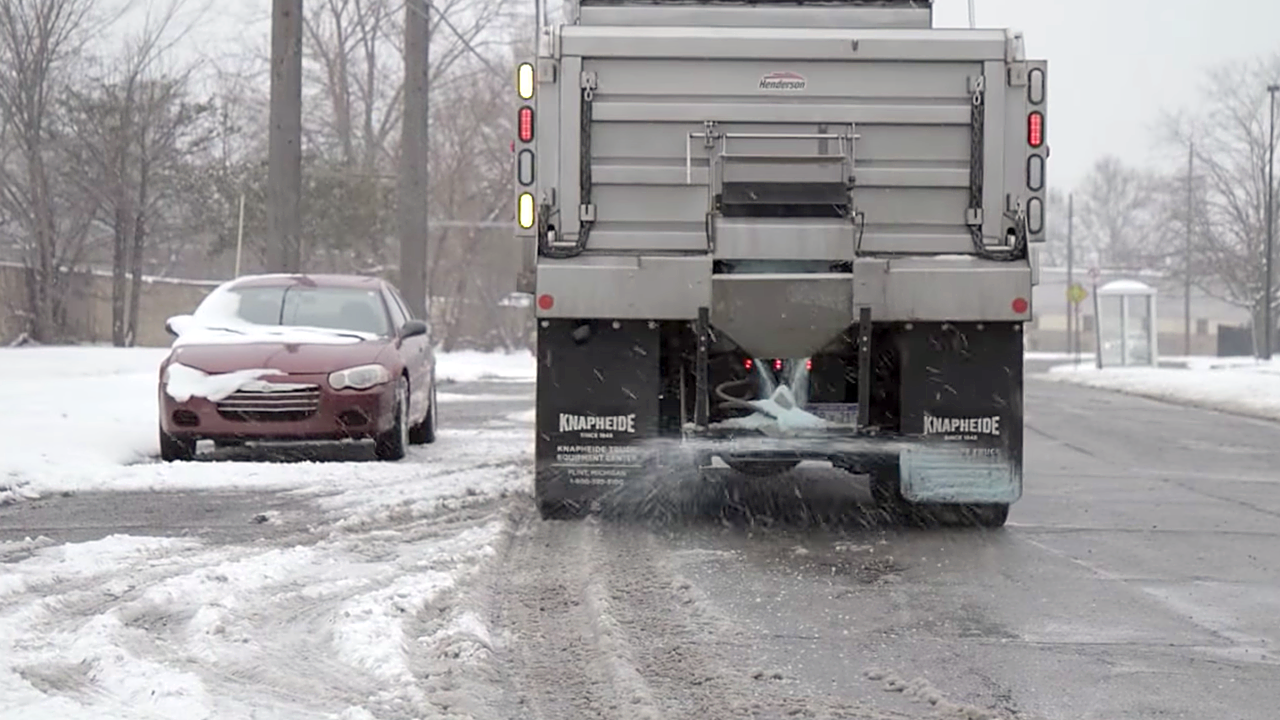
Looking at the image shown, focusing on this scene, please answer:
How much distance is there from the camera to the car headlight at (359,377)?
39.7ft

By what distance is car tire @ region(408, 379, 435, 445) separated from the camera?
1430 cm

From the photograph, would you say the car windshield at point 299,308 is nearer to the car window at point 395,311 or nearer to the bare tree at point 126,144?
the car window at point 395,311

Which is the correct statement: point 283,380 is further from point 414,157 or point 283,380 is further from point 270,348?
point 414,157

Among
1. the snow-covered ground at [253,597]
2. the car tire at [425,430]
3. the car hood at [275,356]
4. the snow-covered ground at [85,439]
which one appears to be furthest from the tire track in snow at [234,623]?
the car tire at [425,430]

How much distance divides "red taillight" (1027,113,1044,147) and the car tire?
6.76 metres

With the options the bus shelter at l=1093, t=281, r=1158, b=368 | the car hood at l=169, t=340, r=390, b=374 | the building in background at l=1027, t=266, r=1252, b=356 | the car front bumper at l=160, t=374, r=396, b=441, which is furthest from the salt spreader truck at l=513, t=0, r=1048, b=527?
the building in background at l=1027, t=266, r=1252, b=356

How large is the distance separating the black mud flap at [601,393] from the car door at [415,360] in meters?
4.08

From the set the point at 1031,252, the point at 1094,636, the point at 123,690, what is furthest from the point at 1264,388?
the point at 123,690

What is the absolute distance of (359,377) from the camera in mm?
12180

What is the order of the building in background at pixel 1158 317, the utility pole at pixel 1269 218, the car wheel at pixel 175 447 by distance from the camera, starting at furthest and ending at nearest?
the building in background at pixel 1158 317
the utility pole at pixel 1269 218
the car wheel at pixel 175 447

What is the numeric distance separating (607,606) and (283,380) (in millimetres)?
5743

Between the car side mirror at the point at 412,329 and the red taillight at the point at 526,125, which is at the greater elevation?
the red taillight at the point at 526,125

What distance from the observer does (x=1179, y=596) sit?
739cm

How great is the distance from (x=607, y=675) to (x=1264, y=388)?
83.4ft
